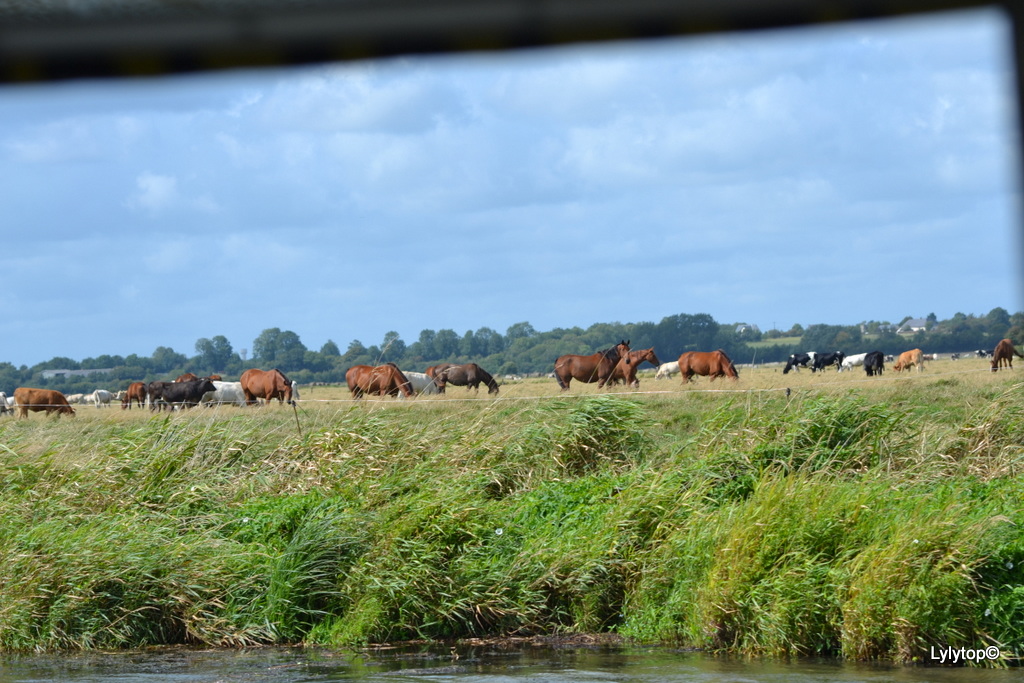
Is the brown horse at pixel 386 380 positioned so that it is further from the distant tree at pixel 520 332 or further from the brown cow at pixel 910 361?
the brown cow at pixel 910 361

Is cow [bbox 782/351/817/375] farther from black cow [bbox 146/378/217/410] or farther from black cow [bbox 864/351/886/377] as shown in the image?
black cow [bbox 146/378/217/410]

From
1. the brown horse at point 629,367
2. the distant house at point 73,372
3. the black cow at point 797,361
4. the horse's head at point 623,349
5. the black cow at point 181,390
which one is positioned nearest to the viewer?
the horse's head at point 623,349

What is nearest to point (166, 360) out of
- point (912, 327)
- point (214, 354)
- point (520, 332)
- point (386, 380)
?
point (214, 354)

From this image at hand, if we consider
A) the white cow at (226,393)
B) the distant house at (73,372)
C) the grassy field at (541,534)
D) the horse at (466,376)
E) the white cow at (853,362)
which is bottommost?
the grassy field at (541,534)

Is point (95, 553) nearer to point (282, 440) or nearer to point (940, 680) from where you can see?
point (282, 440)

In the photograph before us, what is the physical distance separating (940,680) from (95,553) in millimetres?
6292

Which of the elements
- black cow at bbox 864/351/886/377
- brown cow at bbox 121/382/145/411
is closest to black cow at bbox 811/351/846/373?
black cow at bbox 864/351/886/377

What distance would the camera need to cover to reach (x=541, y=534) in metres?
9.20

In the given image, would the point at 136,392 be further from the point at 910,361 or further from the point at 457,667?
the point at 457,667

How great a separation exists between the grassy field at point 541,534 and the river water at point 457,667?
0.27 m

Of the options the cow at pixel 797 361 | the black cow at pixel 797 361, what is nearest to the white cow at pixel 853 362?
the cow at pixel 797 361

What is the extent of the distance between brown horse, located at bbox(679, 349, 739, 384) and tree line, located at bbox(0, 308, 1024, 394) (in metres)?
2.18

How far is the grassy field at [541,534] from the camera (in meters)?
7.58

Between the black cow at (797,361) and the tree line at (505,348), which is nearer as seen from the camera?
the tree line at (505,348)
